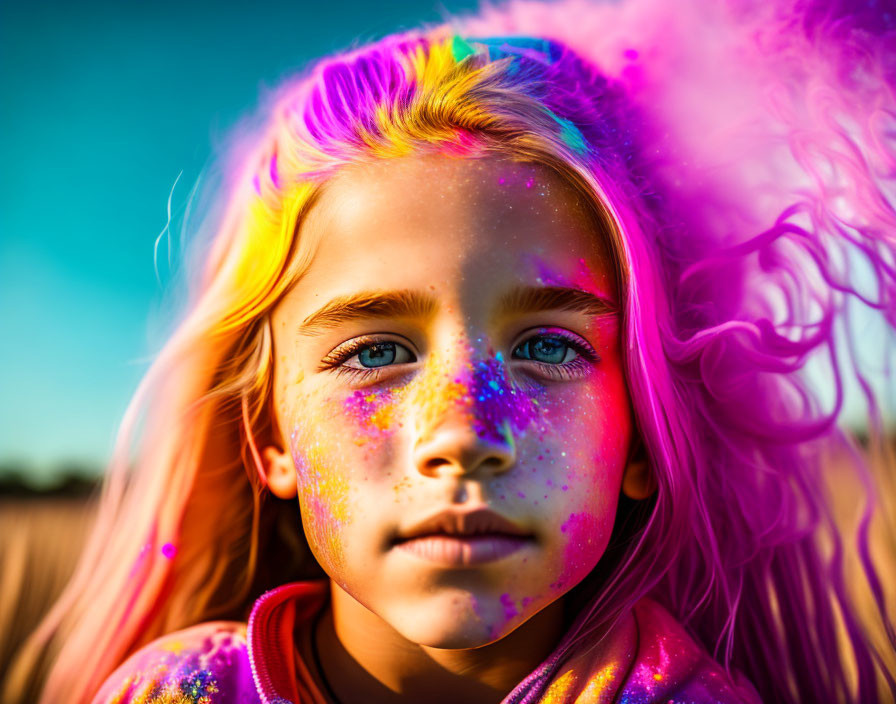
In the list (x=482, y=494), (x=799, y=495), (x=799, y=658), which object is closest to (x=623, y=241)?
(x=482, y=494)

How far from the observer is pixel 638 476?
0.99 m

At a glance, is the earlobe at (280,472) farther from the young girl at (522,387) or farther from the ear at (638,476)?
the ear at (638,476)

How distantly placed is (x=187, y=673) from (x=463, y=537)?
1.54 ft

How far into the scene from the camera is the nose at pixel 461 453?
776 millimetres

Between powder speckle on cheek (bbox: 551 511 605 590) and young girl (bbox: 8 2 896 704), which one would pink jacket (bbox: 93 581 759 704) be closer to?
young girl (bbox: 8 2 896 704)

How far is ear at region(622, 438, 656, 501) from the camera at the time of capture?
0.98 meters

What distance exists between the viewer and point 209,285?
43.3 inches

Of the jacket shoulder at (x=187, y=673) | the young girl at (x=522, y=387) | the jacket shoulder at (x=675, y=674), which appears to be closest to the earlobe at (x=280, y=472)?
the young girl at (x=522, y=387)

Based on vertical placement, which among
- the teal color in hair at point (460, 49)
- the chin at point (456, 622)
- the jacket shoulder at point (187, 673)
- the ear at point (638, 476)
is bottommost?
the jacket shoulder at point (187, 673)

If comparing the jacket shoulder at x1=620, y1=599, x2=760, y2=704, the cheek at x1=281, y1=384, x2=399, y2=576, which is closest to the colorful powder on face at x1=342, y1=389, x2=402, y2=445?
the cheek at x1=281, y1=384, x2=399, y2=576

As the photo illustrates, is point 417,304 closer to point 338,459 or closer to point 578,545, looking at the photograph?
point 338,459

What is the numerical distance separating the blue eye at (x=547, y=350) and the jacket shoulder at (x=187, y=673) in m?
0.56

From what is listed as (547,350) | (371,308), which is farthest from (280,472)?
(547,350)

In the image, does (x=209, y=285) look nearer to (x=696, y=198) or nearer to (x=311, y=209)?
(x=311, y=209)
